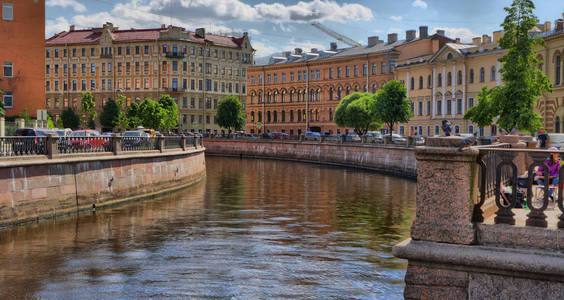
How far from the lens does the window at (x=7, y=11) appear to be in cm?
4134

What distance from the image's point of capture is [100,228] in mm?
19688

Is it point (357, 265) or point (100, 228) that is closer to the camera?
point (357, 265)

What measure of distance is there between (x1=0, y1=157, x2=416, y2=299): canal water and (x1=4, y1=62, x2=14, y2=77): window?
20.9m

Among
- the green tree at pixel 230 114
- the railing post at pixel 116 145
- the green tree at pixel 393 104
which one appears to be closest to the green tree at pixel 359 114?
the green tree at pixel 393 104

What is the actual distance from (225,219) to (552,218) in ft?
50.0

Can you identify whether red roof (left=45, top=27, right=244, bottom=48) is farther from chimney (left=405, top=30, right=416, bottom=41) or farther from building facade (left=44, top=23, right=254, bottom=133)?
chimney (left=405, top=30, right=416, bottom=41)

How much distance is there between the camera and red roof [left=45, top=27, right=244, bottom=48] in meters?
97.2

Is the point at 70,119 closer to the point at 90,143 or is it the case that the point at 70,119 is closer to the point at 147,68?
the point at 147,68

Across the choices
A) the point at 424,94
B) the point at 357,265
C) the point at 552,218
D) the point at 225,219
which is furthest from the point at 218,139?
the point at 552,218

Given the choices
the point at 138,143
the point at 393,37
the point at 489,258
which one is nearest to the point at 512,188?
the point at 489,258

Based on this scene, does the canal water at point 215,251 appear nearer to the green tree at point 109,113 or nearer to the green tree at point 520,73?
the green tree at point 520,73

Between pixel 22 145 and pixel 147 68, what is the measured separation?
7786 centimetres

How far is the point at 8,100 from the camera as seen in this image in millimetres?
43375

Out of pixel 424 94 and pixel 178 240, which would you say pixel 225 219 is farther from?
pixel 424 94
